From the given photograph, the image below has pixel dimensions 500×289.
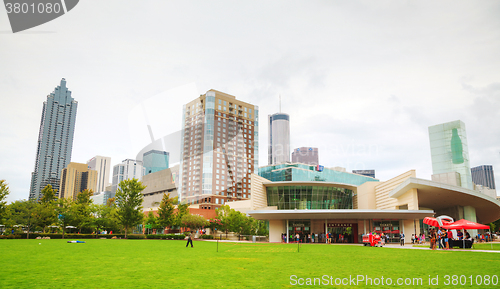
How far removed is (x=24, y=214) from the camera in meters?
49.5

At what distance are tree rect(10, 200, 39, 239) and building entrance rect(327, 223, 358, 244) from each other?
1782 inches

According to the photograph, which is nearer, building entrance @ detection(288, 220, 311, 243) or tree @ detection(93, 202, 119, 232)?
building entrance @ detection(288, 220, 311, 243)

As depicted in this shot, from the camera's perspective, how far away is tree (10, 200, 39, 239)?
49.2m

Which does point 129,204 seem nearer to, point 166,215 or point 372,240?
point 166,215

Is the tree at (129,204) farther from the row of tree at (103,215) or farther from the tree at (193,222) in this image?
the tree at (193,222)

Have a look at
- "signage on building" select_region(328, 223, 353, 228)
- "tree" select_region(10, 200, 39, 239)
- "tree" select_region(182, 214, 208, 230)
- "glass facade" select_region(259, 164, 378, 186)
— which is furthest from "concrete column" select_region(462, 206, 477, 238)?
"tree" select_region(10, 200, 39, 239)

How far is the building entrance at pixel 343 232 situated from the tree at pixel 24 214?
45253 mm

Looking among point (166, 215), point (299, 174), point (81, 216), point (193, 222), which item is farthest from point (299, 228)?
point (299, 174)

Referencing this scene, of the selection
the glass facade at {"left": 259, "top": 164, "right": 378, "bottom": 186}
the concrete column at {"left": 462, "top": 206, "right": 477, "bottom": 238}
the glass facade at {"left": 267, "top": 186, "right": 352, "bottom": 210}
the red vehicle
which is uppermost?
the glass facade at {"left": 259, "top": 164, "right": 378, "bottom": 186}

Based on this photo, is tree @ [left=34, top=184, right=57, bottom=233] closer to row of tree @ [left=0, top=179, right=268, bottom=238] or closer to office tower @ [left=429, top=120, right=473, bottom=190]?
row of tree @ [left=0, top=179, right=268, bottom=238]

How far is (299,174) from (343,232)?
68140mm

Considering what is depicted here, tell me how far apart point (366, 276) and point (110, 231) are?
72562 millimetres

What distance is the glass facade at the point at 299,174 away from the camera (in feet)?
391

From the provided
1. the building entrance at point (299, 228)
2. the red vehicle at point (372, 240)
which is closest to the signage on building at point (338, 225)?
the building entrance at point (299, 228)
